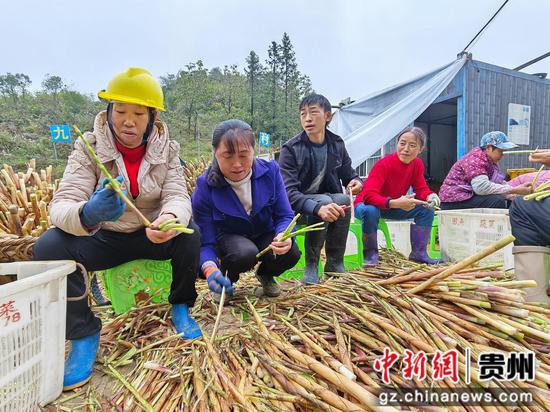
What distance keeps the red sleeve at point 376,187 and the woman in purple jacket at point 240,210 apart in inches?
42.2

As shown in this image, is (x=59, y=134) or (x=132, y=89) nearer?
(x=132, y=89)

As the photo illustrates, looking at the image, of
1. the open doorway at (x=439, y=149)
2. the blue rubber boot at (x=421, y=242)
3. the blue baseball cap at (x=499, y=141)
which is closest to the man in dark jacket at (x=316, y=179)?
the blue rubber boot at (x=421, y=242)

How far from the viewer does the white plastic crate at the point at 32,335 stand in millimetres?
1021

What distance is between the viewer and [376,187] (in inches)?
118

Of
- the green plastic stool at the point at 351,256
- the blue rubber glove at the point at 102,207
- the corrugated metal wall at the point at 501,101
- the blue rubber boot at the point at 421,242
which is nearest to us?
the blue rubber glove at the point at 102,207

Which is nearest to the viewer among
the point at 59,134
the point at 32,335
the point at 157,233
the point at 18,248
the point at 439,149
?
the point at 32,335

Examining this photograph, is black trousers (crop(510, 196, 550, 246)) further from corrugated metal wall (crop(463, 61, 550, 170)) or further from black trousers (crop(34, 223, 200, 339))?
corrugated metal wall (crop(463, 61, 550, 170))

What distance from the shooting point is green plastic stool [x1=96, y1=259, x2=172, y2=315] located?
1949 mm

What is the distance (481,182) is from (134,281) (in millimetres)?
3394

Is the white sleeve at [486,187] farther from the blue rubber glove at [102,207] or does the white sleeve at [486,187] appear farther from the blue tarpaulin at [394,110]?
the blue rubber glove at [102,207]

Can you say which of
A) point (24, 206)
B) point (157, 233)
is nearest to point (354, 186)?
point (157, 233)

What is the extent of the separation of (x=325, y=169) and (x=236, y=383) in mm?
1867

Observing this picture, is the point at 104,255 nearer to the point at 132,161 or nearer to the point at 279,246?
the point at 132,161

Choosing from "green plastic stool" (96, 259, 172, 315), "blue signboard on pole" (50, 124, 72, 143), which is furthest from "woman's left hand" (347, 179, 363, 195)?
"blue signboard on pole" (50, 124, 72, 143)
